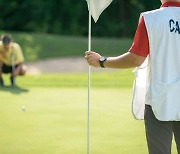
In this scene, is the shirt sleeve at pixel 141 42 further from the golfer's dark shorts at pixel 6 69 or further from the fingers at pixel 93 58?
the golfer's dark shorts at pixel 6 69

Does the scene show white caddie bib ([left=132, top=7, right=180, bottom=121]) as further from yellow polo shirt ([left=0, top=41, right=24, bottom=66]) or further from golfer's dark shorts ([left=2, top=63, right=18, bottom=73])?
golfer's dark shorts ([left=2, top=63, right=18, bottom=73])

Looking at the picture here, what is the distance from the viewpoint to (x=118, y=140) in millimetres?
5246

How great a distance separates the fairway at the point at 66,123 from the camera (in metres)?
4.95

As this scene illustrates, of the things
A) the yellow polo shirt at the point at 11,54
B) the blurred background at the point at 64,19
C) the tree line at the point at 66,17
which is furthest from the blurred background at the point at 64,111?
the tree line at the point at 66,17

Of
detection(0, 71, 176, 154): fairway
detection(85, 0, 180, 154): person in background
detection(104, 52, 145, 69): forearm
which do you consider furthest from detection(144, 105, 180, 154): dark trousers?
detection(0, 71, 176, 154): fairway

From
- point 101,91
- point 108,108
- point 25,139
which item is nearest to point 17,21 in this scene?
point 101,91

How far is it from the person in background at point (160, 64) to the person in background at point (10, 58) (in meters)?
7.74

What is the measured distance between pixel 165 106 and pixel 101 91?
6247 millimetres

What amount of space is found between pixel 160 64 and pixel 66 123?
128 inches

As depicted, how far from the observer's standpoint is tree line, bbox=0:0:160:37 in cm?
2617

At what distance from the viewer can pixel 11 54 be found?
36.0ft

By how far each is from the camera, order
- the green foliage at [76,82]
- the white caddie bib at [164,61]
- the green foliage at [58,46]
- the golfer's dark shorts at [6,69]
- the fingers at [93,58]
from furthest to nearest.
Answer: the green foliage at [58,46]
the golfer's dark shorts at [6,69]
the green foliage at [76,82]
the fingers at [93,58]
the white caddie bib at [164,61]

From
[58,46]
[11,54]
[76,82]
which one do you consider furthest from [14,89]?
[58,46]

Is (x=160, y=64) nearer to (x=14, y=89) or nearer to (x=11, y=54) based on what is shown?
(x=14, y=89)
